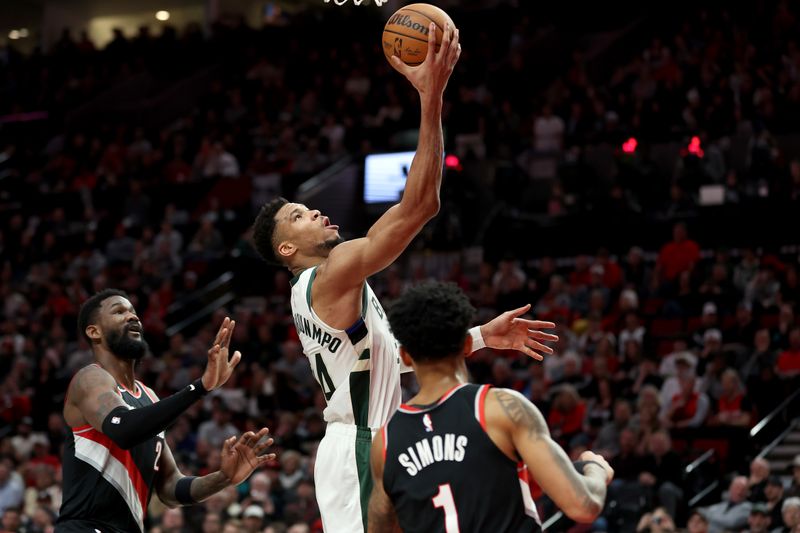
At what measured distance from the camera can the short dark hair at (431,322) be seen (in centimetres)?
394

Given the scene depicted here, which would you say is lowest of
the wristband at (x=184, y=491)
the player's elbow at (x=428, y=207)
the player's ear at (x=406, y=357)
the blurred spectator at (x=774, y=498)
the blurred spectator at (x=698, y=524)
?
the blurred spectator at (x=698, y=524)

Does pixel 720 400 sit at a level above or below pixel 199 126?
below

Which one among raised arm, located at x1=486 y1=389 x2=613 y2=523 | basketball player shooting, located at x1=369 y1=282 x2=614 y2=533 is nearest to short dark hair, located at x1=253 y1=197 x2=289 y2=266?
basketball player shooting, located at x1=369 y1=282 x2=614 y2=533

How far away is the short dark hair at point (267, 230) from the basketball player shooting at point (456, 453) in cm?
173

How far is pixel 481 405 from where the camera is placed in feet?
12.5

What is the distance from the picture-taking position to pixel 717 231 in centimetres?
1566

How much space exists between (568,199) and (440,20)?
12739mm

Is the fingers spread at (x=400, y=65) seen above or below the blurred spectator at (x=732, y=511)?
above

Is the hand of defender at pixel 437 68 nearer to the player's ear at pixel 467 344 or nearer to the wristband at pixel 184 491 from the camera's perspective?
the player's ear at pixel 467 344

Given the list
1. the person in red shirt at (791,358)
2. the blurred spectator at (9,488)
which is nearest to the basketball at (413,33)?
the person in red shirt at (791,358)

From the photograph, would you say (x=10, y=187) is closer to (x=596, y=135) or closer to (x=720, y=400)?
(x=596, y=135)

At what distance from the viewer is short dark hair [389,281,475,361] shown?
394cm

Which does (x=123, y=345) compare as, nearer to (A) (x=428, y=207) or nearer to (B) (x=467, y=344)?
(A) (x=428, y=207)

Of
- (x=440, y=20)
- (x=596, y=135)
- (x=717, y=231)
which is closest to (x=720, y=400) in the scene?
(x=717, y=231)
